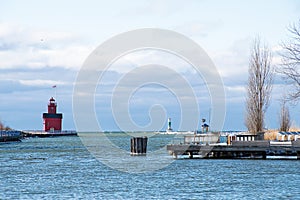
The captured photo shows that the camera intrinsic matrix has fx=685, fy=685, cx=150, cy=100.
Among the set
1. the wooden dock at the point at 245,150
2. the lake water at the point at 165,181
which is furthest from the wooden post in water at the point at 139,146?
the lake water at the point at 165,181

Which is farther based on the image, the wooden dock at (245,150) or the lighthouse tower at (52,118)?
the lighthouse tower at (52,118)

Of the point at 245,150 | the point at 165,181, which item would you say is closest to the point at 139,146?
the point at 245,150

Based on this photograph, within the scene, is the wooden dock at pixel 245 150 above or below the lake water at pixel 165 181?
above

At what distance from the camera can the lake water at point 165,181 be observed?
38469mm

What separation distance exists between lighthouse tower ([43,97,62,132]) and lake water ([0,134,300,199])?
114711 mm

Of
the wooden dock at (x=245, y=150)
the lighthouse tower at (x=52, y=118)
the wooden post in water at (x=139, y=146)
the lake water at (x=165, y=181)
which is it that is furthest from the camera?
the lighthouse tower at (x=52, y=118)

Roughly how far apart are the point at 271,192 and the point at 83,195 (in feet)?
34.9

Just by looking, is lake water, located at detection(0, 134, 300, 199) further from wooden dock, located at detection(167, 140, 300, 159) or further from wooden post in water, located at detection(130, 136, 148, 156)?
wooden post in water, located at detection(130, 136, 148, 156)

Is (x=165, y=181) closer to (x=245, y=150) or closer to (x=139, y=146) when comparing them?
(x=245, y=150)

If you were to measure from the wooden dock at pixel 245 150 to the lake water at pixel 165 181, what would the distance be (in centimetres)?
103

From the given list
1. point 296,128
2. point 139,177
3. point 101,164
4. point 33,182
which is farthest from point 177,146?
point 296,128

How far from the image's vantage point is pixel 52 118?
178875 mm

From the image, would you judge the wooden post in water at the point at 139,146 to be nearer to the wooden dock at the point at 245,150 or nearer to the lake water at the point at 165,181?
the wooden dock at the point at 245,150

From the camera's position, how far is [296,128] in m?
90.6
